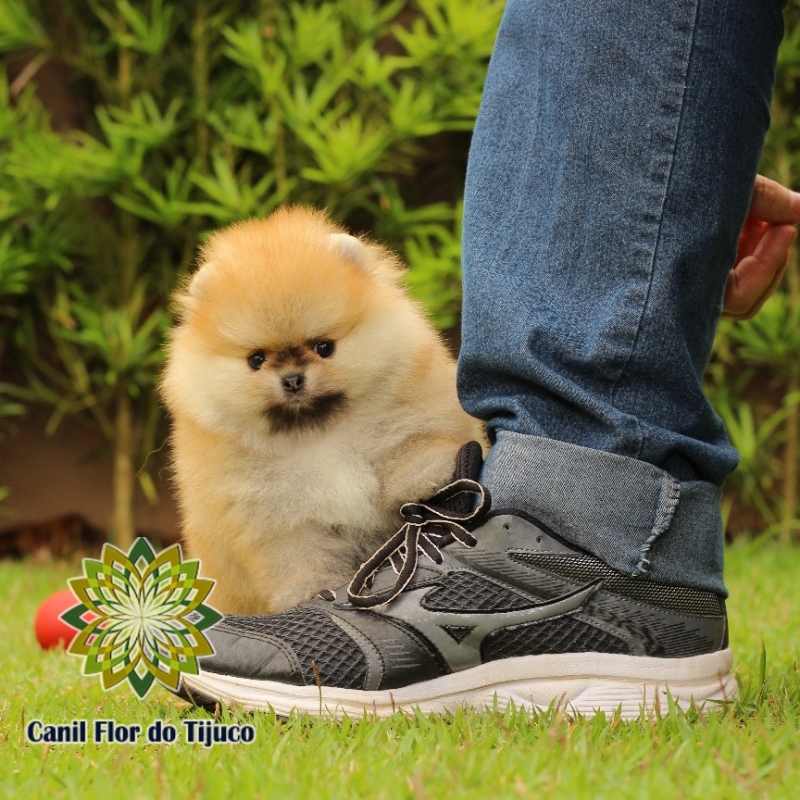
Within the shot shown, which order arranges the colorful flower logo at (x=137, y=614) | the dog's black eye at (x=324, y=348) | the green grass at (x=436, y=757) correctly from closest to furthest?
1. the green grass at (x=436, y=757)
2. the colorful flower logo at (x=137, y=614)
3. the dog's black eye at (x=324, y=348)

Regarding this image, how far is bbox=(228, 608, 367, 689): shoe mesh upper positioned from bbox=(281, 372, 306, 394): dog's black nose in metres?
0.35

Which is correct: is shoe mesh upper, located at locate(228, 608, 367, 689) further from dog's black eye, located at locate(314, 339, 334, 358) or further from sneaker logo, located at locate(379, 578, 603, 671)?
dog's black eye, located at locate(314, 339, 334, 358)

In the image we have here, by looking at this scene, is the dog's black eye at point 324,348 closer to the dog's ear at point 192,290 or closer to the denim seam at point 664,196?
the dog's ear at point 192,290

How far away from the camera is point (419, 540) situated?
1412 mm

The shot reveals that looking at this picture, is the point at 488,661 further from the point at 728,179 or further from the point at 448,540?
the point at 728,179

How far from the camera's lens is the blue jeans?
1331mm

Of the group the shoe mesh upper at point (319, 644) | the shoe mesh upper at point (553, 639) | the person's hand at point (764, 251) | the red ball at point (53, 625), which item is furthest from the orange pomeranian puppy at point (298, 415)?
the red ball at point (53, 625)

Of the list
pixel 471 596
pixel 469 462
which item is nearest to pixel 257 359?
pixel 469 462

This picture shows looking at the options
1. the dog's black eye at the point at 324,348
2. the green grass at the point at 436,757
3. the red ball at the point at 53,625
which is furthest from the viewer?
the red ball at the point at 53,625

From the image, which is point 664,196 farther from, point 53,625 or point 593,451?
point 53,625

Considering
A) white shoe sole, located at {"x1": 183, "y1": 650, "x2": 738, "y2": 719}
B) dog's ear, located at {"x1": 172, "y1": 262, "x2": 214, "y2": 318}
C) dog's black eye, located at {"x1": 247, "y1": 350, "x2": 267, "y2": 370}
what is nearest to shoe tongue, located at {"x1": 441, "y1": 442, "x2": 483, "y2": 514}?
white shoe sole, located at {"x1": 183, "y1": 650, "x2": 738, "y2": 719}

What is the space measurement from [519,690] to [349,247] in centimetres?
75

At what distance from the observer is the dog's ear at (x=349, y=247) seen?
162 centimetres

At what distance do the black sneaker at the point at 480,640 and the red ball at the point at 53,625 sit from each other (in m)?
0.85
